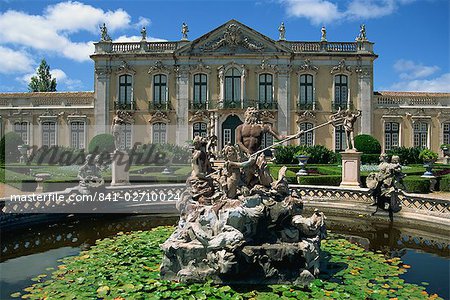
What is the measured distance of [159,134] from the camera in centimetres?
3097

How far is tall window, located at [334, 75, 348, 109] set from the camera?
30.6 m

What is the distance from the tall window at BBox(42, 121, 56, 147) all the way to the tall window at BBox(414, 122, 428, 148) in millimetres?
30314

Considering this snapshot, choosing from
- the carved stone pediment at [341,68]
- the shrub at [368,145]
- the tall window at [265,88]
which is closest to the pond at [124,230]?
the shrub at [368,145]

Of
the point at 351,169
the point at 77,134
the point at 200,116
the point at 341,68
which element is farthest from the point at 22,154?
the point at 341,68

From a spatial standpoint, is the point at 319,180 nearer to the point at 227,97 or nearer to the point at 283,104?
the point at 283,104

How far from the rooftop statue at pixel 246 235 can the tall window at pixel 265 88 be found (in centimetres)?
2384

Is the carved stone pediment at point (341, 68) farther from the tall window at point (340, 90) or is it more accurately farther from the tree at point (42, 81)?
the tree at point (42, 81)

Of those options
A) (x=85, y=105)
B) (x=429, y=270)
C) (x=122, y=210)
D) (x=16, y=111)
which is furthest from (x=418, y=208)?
(x=16, y=111)

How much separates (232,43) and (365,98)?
1181cm

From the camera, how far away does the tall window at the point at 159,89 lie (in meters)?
31.0

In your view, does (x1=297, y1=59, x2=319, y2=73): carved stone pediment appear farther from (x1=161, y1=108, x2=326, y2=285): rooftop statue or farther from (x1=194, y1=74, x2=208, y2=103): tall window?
(x1=161, y1=108, x2=326, y2=285): rooftop statue

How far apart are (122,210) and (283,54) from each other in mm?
22245

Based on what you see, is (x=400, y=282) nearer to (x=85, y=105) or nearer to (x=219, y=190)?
(x=219, y=190)

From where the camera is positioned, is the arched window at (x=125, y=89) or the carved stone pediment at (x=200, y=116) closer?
the carved stone pediment at (x=200, y=116)
